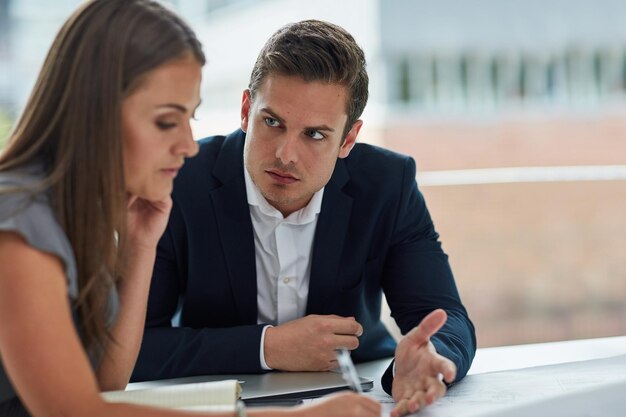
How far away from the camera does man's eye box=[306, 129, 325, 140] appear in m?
2.10

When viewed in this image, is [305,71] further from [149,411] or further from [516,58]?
[516,58]

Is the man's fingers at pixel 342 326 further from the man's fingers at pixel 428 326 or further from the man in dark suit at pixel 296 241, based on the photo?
the man's fingers at pixel 428 326

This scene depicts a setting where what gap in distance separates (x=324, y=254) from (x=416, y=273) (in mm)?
228

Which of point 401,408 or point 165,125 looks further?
point 401,408

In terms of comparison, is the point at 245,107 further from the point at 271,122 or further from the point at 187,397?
the point at 187,397

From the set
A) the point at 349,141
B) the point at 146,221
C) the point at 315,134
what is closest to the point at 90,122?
the point at 146,221

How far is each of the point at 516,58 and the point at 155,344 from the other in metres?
9.87

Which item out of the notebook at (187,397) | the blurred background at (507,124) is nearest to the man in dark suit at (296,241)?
the notebook at (187,397)

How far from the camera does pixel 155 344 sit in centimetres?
209

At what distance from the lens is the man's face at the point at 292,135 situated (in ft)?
6.81

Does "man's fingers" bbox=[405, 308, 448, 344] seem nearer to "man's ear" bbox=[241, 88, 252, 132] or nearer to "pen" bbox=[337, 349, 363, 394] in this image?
"pen" bbox=[337, 349, 363, 394]

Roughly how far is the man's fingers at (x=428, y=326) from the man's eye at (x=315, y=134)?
0.52 metres

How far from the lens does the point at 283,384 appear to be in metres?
1.93

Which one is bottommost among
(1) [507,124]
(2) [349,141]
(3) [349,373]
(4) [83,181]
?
(1) [507,124]
